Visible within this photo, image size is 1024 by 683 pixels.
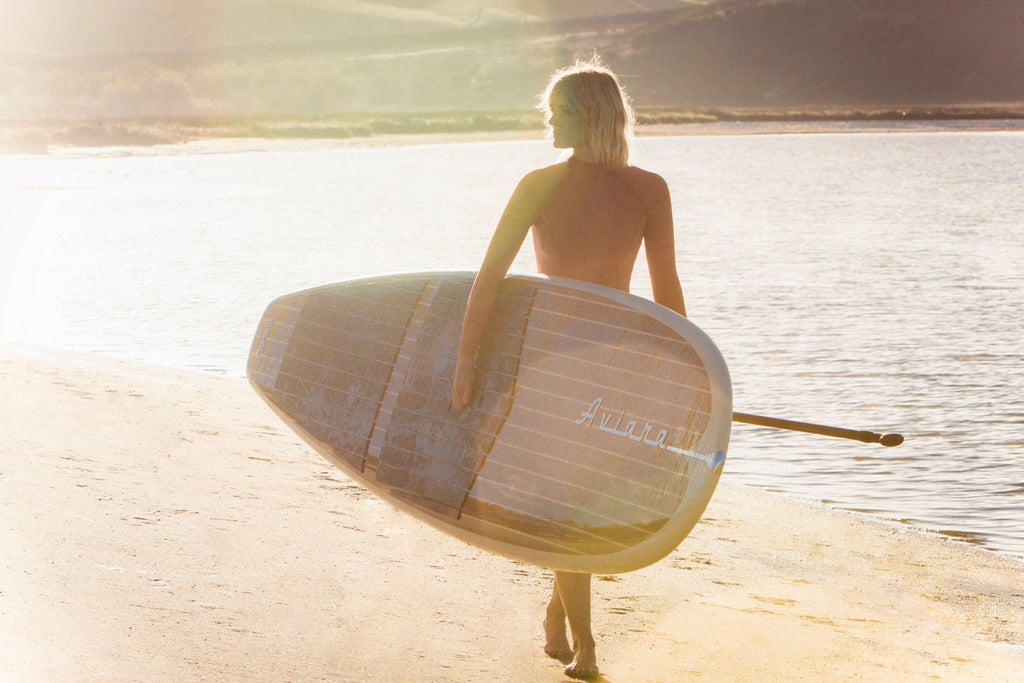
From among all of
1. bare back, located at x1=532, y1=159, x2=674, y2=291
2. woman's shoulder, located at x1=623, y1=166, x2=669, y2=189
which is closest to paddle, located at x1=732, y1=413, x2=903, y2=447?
bare back, located at x1=532, y1=159, x2=674, y2=291

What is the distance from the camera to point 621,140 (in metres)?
3.29

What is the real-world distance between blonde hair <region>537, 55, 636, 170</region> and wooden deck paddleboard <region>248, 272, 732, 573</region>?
418mm

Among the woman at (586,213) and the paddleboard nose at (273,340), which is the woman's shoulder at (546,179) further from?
the paddleboard nose at (273,340)

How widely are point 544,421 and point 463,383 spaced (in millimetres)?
270

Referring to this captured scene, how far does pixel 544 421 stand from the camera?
361 cm

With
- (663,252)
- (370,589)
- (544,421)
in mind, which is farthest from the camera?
(370,589)

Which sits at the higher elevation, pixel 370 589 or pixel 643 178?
pixel 643 178

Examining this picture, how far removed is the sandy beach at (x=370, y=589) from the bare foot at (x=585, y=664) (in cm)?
9

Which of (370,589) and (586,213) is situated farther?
(370,589)

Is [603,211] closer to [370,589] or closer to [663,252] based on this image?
[663,252]

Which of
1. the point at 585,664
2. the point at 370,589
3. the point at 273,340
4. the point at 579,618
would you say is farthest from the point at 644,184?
the point at 273,340

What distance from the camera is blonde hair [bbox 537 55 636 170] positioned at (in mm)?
3260

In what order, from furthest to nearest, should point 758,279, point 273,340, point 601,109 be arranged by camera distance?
point 758,279, point 273,340, point 601,109

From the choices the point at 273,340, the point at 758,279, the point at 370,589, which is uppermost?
the point at 273,340
